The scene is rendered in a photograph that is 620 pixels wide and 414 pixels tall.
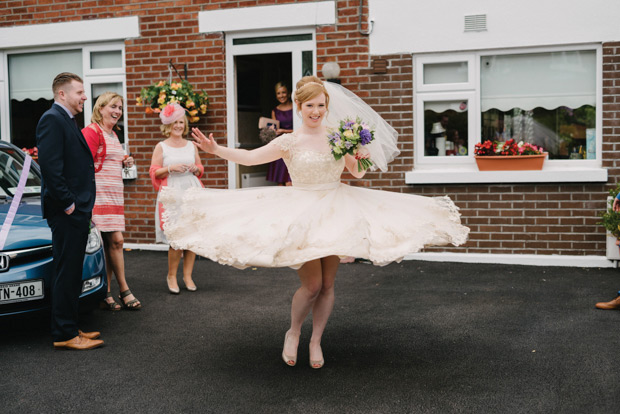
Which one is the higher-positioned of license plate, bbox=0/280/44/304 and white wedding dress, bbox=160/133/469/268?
white wedding dress, bbox=160/133/469/268

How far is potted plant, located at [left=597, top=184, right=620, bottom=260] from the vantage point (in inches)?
293

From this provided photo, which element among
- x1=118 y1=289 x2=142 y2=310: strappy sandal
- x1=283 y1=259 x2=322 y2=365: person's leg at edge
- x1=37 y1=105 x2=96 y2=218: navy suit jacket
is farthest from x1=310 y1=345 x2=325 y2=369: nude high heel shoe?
x1=118 y1=289 x2=142 y2=310: strappy sandal

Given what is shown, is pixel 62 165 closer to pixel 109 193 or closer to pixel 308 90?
pixel 109 193

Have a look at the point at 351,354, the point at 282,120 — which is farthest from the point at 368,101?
the point at 351,354

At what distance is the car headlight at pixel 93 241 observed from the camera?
20.0 ft

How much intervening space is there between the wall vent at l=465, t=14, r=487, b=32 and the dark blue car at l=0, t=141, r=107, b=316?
549cm

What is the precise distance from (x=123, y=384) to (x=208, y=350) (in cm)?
92

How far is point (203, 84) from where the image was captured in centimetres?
1036

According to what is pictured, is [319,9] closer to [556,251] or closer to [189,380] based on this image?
[556,251]

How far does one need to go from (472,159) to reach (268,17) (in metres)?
3.42

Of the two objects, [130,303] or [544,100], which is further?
[544,100]

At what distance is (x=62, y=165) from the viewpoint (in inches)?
210

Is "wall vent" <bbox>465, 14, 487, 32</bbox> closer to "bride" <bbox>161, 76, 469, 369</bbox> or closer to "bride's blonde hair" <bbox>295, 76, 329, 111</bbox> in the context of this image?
"bride" <bbox>161, 76, 469, 369</bbox>

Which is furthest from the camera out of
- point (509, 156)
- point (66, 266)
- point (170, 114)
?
point (509, 156)
